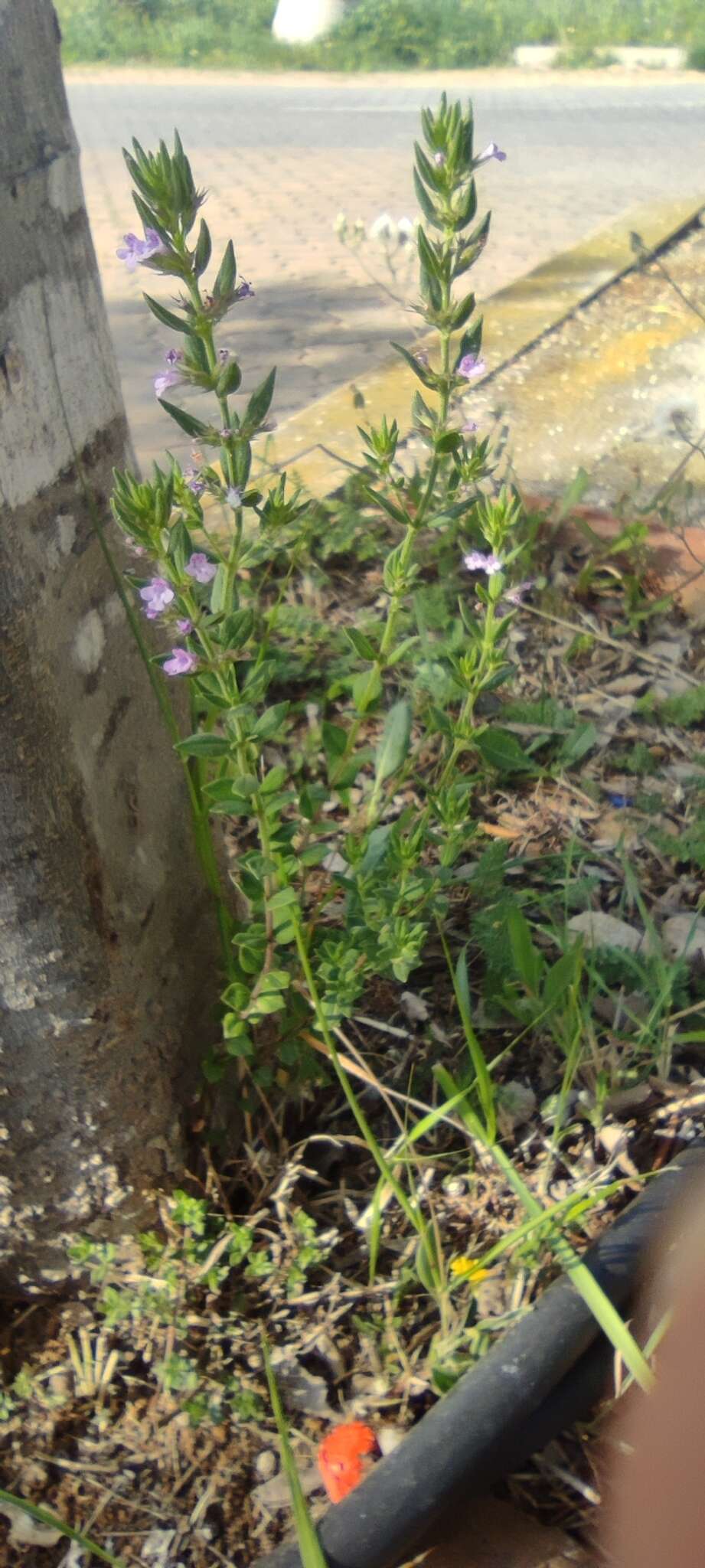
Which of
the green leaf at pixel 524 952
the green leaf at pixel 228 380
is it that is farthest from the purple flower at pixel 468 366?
the green leaf at pixel 524 952

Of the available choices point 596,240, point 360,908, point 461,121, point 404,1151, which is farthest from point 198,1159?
point 596,240

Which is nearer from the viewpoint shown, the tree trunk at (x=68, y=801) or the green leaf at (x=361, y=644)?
the tree trunk at (x=68, y=801)

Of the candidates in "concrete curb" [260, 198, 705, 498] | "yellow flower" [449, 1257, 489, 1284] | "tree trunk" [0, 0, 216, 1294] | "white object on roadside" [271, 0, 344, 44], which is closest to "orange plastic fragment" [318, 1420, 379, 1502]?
"yellow flower" [449, 1257, 489, 1284]

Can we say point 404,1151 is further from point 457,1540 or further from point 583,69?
point 583,69

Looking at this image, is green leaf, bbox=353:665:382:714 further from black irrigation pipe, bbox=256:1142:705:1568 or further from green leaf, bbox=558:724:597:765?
green leaf, bbox=558:724:597:765

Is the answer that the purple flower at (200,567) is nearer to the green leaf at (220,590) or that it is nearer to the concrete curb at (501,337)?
the green leaf at (220,590)
